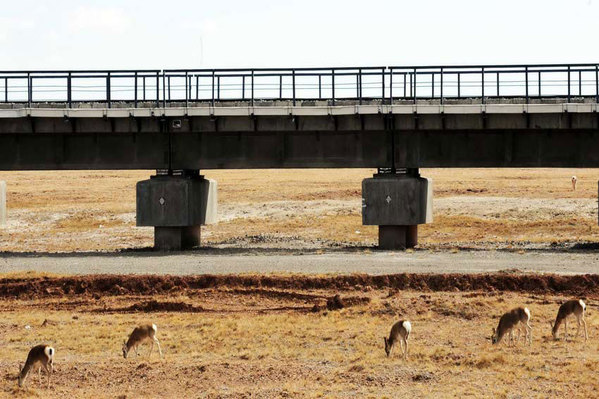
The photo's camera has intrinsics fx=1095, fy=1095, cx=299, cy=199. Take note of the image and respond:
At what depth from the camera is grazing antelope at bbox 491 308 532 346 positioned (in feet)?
80.1

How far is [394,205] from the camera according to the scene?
46062mm

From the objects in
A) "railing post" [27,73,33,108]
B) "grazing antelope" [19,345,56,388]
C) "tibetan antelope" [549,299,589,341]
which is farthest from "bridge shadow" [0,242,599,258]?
"grazing antelope" [19,345,56,388]

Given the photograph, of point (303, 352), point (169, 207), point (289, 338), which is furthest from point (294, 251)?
point (303, 352)

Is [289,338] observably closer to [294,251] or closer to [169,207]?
[294,251]

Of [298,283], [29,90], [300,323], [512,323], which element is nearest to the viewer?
[512,323]

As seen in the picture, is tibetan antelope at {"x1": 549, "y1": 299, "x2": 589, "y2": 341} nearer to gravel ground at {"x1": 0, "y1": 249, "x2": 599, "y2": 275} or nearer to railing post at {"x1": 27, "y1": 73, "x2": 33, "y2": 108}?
gravel ground at {"x1": 0, "y1": 249, "x2": 599, "y2": 275}

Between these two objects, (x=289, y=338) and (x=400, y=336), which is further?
(x=289, y=338)

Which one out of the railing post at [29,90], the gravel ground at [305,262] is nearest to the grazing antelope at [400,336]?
the gravel ground at [305,262]

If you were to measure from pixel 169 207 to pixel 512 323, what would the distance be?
80.8 feet

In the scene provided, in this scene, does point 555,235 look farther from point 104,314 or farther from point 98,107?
point 104,314

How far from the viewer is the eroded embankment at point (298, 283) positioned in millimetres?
34219

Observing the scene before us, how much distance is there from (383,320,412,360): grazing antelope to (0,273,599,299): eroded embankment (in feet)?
34.0

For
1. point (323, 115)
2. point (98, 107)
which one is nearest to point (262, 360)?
point (323, 115)

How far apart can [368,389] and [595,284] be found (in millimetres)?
15252
